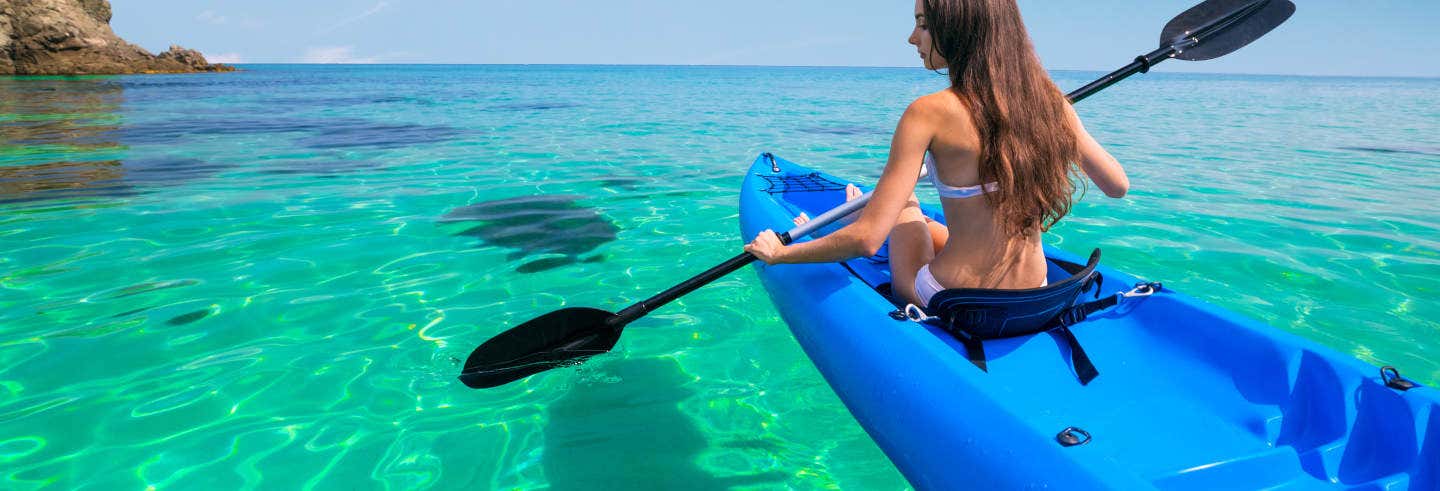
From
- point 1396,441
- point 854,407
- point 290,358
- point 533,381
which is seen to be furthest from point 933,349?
point 290,358

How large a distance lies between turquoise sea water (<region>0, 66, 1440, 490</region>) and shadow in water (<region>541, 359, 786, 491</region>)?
13mm

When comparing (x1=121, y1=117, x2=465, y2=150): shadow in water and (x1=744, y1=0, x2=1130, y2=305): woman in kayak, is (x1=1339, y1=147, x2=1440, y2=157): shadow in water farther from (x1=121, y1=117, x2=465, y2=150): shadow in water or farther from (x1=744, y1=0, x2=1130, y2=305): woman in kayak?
(x1=121, y1=117, x2=465, y2=150): shadow in water

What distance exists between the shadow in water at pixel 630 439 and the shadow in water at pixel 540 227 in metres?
2.12

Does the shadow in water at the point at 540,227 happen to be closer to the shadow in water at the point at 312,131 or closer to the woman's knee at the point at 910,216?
the woman's knee at the point at 910,216

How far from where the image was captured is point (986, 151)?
2.42m

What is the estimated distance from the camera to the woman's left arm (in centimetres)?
240

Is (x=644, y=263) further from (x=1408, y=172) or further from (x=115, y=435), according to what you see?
(x=1408, y=172)

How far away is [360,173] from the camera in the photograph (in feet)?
32.1

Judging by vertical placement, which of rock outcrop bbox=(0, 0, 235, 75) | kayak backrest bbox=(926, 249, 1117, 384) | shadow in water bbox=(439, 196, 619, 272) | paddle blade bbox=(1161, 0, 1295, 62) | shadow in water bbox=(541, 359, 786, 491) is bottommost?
shadow in water bbox=(541, 359, 786, 491)

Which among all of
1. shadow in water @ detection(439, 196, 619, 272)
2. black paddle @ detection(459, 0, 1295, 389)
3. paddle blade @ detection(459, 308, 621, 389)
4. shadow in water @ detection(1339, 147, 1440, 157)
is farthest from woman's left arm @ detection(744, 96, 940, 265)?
shadow in water @ detection(1339, 147, 1440, 157)

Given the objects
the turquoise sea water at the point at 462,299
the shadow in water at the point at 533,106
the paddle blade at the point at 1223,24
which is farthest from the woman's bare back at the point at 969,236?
the shadow in water at the point at 533,106

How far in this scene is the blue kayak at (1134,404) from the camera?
202 cm

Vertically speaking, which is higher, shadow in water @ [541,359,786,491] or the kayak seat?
the kayak seat

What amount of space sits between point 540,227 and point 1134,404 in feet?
18.0
